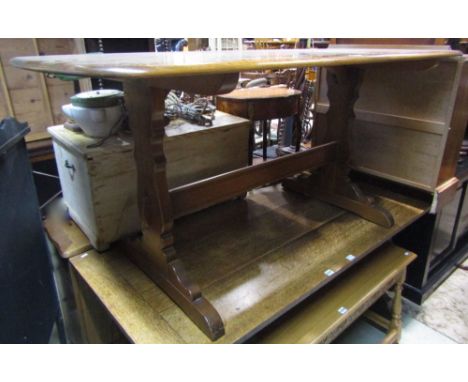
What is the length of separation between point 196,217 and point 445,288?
1.63 meters

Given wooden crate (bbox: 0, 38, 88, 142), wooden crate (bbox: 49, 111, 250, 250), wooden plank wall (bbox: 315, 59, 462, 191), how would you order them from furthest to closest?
1. wooden crate (bbox: 0, 38, 88, 142)
2. wooden plank wall (bbox: 315, 59, 462, 191)
3. wooden crate (bbox: 49, 111, 250, 250)

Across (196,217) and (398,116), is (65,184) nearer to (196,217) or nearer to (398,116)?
(196,217)

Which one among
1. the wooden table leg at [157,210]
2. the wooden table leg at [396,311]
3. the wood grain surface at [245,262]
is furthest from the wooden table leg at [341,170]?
the wooden table leg at [157,210]

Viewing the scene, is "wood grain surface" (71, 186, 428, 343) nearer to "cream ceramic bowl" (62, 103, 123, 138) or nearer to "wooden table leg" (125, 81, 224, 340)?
"wooden table leg" (125, 81, 224, 340)

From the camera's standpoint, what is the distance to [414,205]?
1.91 metres

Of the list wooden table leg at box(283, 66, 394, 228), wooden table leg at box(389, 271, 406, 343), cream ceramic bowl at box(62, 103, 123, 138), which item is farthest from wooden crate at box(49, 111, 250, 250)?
wooden table leg at box(389, 271, 406, 343)

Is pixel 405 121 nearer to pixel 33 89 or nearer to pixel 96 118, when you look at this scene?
pixel 96 118

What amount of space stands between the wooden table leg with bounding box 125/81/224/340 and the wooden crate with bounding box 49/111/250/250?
21 centimetres

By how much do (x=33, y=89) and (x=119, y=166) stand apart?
208 centimetres

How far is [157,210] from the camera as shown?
1.20 m

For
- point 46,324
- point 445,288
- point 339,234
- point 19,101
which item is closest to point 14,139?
point 46,324

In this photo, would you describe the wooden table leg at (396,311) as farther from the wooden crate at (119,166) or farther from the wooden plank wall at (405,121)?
the wooden crate at (119,166)

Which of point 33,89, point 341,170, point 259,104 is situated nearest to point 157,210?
point 341,170

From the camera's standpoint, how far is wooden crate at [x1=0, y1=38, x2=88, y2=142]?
2.85 m
